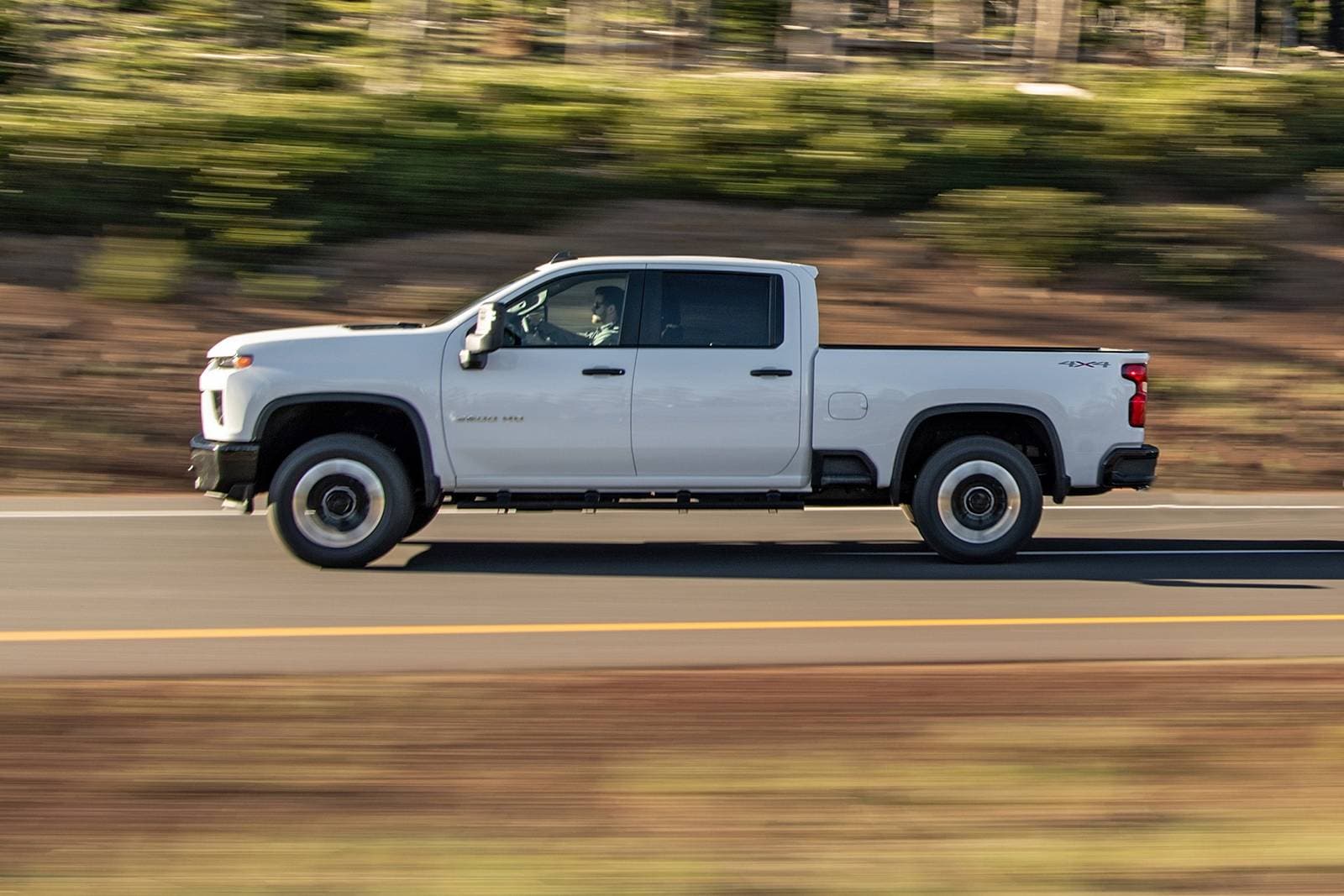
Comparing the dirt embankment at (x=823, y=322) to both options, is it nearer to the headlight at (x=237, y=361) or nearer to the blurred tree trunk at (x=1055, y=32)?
the blurred tree trunk at (x=1055, y=32)

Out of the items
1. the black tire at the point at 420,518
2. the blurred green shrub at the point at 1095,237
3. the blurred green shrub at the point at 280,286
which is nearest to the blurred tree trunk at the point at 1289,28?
the blurred green shrub at the point at 1095,237

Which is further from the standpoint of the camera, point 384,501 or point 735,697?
point 384,501

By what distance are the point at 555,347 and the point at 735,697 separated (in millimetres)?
3593

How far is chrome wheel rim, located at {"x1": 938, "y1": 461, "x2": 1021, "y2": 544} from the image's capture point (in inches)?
389

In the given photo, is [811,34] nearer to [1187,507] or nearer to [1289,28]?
[1289,28]

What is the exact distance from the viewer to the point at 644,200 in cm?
1891

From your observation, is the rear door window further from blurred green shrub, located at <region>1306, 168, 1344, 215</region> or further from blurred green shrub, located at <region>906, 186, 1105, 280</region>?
blurred green shrub, located at <region>1306, 168, 1344, 215</region>

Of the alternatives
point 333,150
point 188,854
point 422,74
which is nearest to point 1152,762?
point 188,854

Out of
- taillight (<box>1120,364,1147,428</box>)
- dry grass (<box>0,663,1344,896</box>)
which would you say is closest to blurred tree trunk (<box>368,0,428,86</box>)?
taillight (<box>1120,364,1147,428</box>)

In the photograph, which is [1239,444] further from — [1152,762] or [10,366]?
[10,366]

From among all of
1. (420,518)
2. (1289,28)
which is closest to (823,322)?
(420,518)

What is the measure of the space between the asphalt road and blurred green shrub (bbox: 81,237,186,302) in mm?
4661

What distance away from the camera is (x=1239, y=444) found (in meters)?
14.8

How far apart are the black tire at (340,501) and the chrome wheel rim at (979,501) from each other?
3.20m
